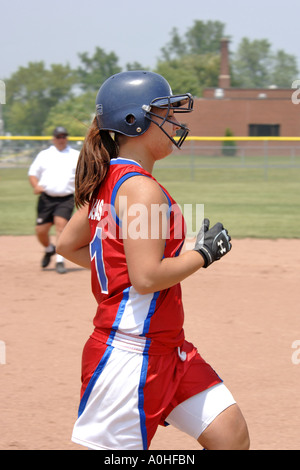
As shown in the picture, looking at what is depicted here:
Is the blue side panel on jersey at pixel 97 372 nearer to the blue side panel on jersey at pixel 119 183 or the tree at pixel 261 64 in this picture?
the blue side panel on jersey at pixel 119 183

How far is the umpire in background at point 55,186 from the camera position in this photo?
9.50 metres

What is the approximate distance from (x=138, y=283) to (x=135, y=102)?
2.37ft

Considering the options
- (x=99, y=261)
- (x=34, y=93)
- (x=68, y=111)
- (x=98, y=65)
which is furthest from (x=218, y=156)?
(x=98, y=65)

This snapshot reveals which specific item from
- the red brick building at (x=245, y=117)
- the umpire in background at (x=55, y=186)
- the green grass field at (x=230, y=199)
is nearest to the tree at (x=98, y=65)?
the red brick building at (x=245, y=117)

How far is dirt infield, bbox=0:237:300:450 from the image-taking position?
14.4 ft

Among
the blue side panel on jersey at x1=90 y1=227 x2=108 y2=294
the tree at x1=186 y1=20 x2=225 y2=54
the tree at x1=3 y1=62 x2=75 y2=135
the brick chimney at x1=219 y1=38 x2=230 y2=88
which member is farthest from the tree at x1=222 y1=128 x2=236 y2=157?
the tree at x1=186 y1=20 x2=225 y2=54

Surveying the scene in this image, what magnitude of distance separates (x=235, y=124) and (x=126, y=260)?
Answer: 5416 cm

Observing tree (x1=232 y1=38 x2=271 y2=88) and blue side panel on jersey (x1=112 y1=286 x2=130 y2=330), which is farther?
tree (x1=232 y1=38 x2=271 y2=88)

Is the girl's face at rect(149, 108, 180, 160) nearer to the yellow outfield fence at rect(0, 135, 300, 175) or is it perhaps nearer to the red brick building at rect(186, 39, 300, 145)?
the yellow outfield fence at rect(0, 135, 300, 175)

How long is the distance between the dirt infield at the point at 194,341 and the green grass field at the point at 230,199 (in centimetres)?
320

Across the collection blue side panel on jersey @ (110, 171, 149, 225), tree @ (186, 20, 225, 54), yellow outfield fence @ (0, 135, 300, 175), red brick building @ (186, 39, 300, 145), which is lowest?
yellow outfield fence @ (0, 135, 300, 175)

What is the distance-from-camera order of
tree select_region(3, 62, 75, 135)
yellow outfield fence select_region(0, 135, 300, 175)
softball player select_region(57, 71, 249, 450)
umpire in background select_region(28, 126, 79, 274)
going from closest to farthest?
softball player select_region(57, 71, 249, 450) < umpire in background select_region(28, 126, 79, 274) < yellow outfield fence select_region(0, 135, 300, 175) < tree select_region(3, 62, 75, 135)

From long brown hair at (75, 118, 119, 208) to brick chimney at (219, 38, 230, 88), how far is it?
2596 inches
